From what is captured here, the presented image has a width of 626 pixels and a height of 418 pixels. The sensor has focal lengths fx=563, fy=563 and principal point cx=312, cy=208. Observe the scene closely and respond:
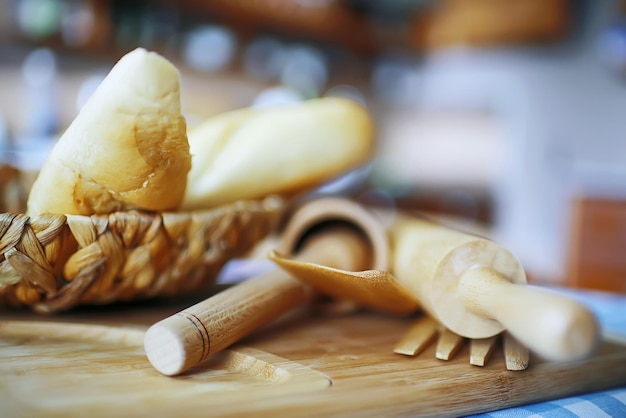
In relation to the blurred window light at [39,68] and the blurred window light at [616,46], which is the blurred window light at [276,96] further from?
the blurred window light at [616,46]

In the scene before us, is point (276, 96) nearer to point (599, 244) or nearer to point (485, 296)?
point (599, 244)

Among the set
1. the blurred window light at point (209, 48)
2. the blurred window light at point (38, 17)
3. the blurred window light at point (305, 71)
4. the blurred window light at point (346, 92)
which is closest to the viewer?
the blurred window light at point (38, 17)

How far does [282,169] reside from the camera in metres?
0.51

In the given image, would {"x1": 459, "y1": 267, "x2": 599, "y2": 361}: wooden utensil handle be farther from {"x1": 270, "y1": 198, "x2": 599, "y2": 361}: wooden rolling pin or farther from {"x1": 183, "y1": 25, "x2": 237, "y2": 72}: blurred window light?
{"x1": 183, "y1": 25, "x2": 237, "y2": 72}: blurred window light

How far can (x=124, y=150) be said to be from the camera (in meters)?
0.34

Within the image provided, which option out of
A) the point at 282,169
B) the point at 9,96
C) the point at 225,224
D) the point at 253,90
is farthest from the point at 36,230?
the point at 253,90

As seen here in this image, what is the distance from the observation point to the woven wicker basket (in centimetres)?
34

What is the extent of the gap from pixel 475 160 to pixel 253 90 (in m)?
1.60

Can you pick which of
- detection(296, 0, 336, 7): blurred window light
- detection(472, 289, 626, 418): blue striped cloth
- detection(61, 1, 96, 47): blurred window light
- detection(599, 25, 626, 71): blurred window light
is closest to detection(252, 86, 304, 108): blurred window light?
detection(296, 0, 336, 7): blurred window light

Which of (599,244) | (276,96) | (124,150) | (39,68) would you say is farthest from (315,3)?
(124,150)

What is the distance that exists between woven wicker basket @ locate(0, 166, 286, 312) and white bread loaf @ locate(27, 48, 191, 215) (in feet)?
0.06

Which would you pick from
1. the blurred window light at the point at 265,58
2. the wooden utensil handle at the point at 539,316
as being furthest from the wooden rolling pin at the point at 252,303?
the blurred window light at the point at 265,58

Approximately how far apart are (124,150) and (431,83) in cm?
369

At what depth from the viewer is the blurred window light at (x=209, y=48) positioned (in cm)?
256
